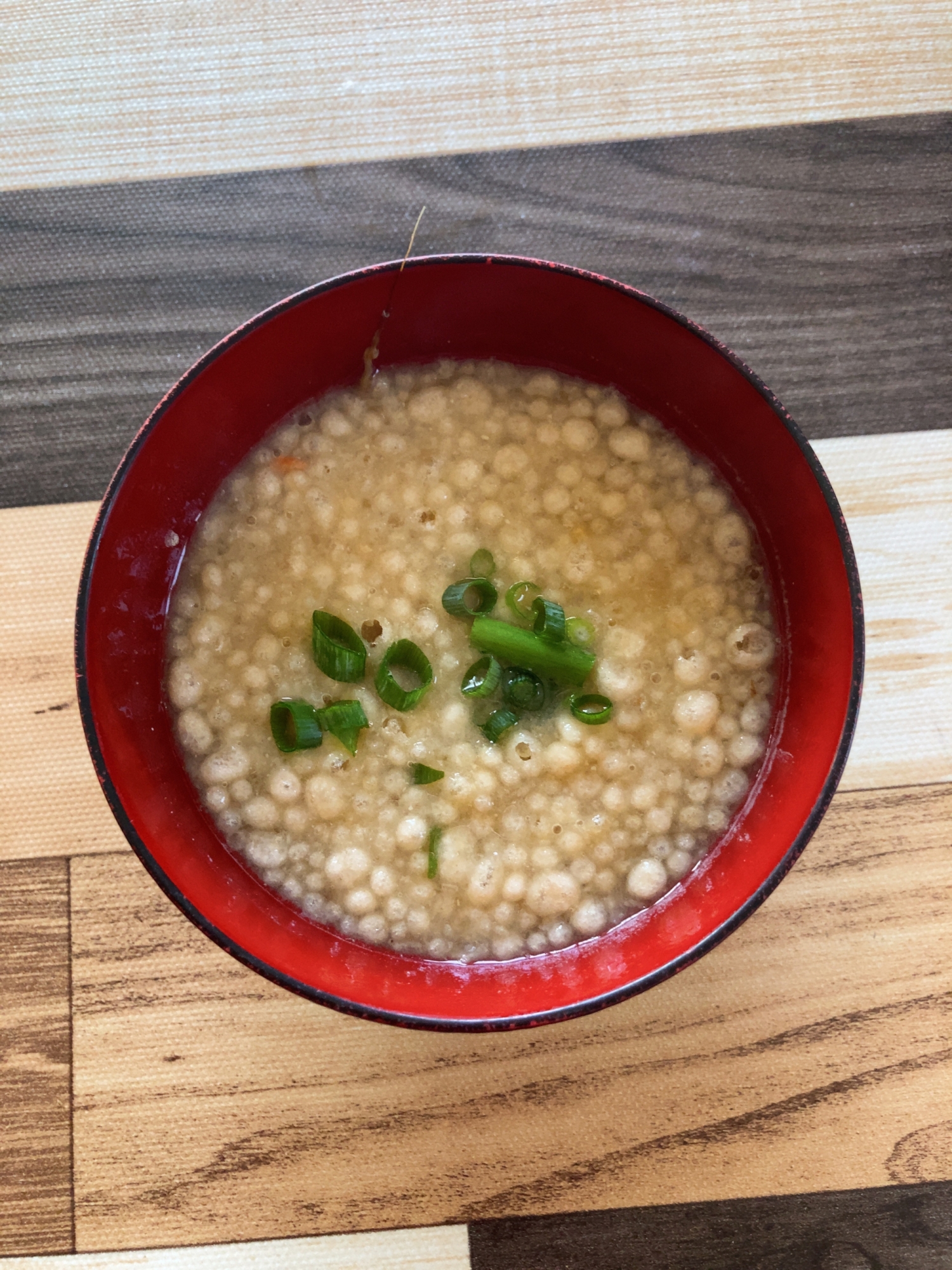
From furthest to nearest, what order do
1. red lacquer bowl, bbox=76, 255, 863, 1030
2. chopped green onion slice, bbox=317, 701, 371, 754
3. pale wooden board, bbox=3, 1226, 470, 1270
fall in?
pale wooden board, bbox=3, 1226, 470, 1270
chopped green onion slice, bbox=317, 701, 371, 754
red lacquer bowl, bbox=76, 255, 863, 1030

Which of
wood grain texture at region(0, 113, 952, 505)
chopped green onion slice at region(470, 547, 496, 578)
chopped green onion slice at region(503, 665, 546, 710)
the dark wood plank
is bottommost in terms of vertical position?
the dark wood plank

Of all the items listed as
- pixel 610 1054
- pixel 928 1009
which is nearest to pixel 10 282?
pixel 610 1054

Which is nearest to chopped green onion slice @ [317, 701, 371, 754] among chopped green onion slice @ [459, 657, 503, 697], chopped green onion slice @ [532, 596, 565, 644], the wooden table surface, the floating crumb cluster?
the floating crumb cluster

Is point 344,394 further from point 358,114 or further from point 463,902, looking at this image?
point 463,902

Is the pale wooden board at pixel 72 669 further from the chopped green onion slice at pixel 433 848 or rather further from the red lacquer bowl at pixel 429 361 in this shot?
the chopped green onion slice at pixel 433 848

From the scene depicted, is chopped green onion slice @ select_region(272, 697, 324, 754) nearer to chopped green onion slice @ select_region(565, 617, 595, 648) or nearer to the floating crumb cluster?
the floating crumb cluster
